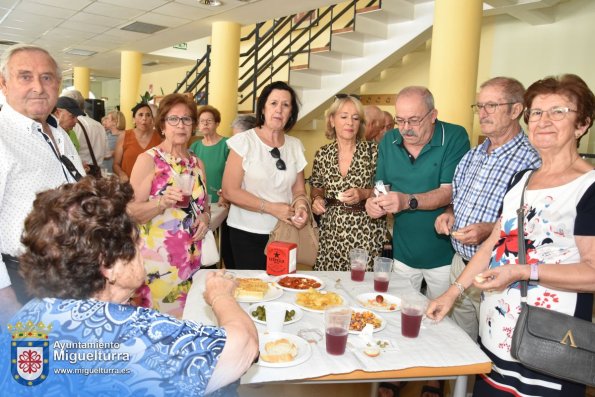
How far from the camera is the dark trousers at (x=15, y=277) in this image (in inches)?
64.5

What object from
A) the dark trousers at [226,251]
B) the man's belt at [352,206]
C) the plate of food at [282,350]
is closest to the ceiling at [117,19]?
the dark trousers at [226,251]

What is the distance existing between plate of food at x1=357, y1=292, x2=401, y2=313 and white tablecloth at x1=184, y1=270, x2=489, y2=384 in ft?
0.09

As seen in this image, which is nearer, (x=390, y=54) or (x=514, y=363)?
(x=514, y=363)

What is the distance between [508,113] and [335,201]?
108 cm

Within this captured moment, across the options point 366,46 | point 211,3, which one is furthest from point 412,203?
point 211,3

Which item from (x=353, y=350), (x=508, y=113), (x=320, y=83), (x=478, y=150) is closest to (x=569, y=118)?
(x=508, y=113)

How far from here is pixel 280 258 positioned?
2.23m

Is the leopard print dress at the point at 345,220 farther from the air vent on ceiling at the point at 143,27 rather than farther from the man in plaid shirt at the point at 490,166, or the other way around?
the air vent on ceiling at the point at 143,27

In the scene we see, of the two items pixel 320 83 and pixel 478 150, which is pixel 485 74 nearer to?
pixel 320 83

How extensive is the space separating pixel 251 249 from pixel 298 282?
2.53 ft

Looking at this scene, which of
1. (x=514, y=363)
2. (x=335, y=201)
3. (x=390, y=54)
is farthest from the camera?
(x=390, y=54)

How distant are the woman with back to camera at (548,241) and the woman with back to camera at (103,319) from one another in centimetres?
105

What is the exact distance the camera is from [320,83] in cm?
741

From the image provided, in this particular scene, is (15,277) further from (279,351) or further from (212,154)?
(212,154)
